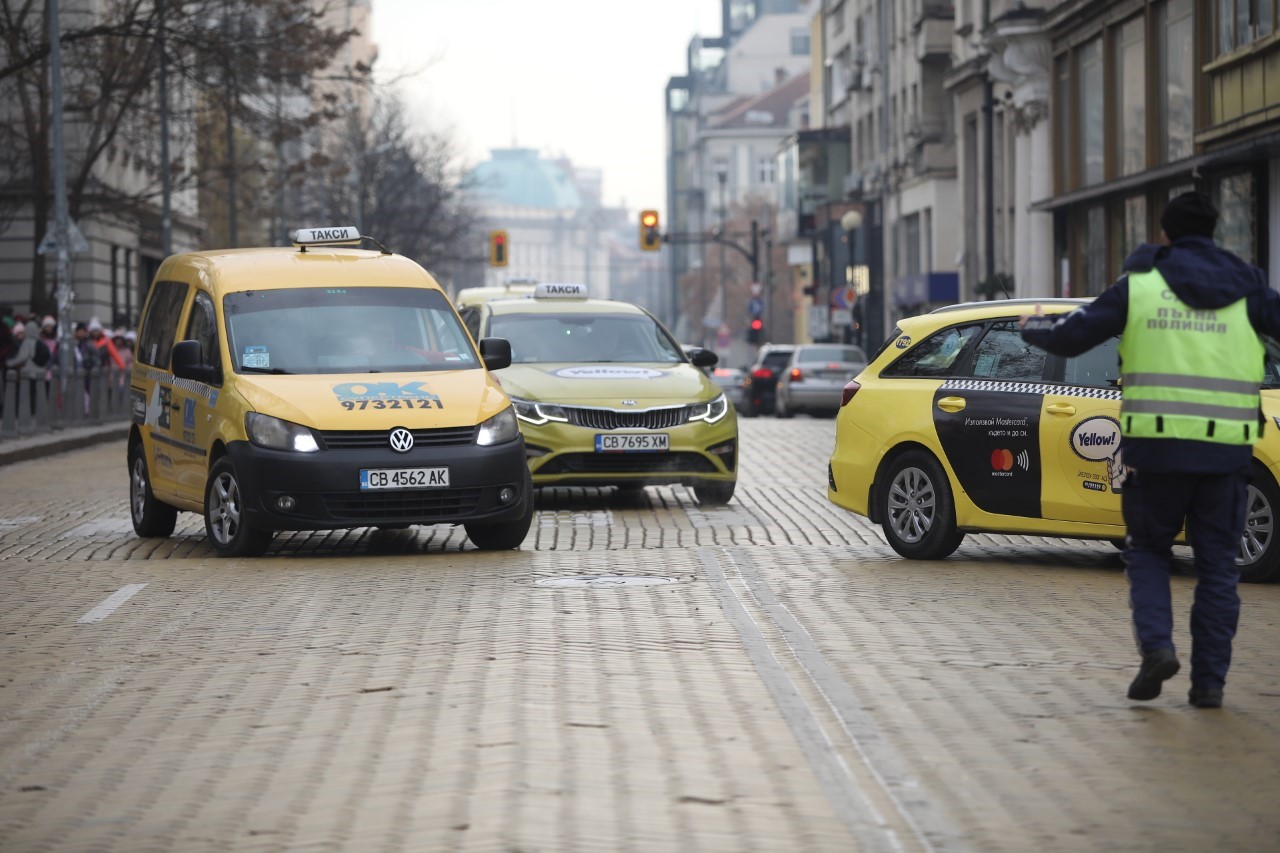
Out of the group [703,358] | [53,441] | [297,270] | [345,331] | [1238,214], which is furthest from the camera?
[53,441]

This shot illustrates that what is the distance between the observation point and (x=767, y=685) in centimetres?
834

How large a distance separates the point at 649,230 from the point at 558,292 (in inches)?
1485

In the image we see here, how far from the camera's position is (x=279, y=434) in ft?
44.5

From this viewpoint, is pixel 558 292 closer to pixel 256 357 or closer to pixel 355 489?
pixel 256 357

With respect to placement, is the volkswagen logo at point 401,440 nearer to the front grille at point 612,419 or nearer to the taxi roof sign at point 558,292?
the front grille at point 612,419

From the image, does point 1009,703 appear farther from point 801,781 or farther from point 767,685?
point 801,781

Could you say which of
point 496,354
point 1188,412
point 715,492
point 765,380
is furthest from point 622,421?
point 765,380

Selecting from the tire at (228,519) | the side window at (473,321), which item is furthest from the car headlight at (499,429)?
the side window at (473,321)

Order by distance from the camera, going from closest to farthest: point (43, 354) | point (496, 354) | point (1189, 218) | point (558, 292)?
point (1189, 218), point (496, 354), point (558, 292), point (43, 354)

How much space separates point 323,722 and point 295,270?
809cm

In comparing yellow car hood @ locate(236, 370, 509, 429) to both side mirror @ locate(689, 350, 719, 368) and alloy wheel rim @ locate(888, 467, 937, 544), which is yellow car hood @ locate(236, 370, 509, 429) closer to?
alloy wheel rim @ locate(888, 467, 937, 544)

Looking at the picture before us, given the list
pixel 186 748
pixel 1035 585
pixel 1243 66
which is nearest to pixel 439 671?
pixel 186 748

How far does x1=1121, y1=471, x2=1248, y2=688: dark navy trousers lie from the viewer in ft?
25.9

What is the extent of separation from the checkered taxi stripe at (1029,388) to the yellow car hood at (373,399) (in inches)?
110
